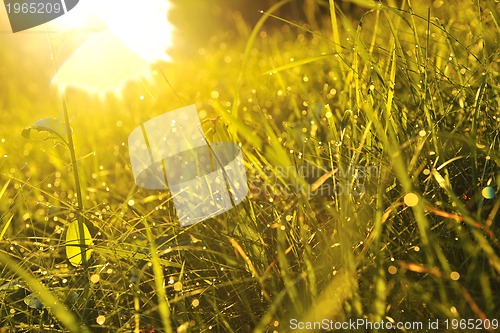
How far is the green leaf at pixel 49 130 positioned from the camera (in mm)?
1040

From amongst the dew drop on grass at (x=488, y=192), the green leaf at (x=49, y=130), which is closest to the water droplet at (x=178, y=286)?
the green leaf at (x=49, y=130)

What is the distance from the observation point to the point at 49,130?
1039 mm

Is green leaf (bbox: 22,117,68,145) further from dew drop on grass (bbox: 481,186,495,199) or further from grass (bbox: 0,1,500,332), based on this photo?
dew drop on grass (bbox: 481,186,495,199)

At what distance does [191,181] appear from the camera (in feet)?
3.89

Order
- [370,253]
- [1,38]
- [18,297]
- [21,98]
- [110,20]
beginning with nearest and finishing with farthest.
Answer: [370,253], [18,297], [110,20], [21,98], [1,38]

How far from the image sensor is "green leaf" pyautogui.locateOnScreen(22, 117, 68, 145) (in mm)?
1040

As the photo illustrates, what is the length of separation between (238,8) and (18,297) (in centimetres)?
341

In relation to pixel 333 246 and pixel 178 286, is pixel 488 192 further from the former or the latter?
pixel 178 286

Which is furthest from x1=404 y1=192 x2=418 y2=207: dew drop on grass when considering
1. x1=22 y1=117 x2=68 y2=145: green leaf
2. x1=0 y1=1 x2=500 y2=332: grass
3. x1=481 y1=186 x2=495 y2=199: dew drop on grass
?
x1=22 y1=117 x2=68 y2=145: green leaf

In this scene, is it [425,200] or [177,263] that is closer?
[425,200]

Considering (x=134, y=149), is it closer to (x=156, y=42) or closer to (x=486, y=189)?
(x=156, y=42)

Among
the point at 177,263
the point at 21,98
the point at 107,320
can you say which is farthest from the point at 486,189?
the point at 21,98

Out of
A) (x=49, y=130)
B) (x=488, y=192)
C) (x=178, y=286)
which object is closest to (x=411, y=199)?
(x=488, y=192)

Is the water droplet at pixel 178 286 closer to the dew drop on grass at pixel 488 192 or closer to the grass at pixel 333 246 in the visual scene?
the grass at pixel 333 246
